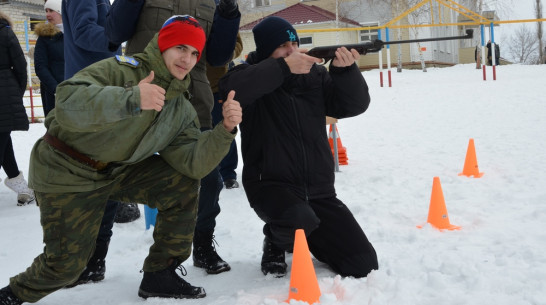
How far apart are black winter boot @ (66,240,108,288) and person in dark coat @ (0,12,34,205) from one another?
2206 mm

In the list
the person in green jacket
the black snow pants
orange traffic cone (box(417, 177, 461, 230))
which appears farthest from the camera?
orange traffic cone (box(417, 177, 461, 230))

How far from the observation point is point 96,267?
111 inches

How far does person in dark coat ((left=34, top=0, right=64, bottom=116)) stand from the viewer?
4.69m

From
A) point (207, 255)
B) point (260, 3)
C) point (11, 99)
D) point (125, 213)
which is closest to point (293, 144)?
point (207, 255)

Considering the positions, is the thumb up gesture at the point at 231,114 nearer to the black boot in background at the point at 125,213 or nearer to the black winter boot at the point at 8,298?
the black winter boot at the point at 8,298

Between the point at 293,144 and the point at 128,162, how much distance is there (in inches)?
35.6

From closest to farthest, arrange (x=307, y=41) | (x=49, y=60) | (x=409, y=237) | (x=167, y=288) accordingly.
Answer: (x=167, y=288), (x=409, y=237), (x=49, y=60), (x=307, y=41)

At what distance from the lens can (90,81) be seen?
84.3 inches

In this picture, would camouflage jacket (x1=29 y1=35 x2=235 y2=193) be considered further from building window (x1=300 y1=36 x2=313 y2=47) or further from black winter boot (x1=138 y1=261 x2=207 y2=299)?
building window (x1=300 y1=36 x2=313 y2=47)

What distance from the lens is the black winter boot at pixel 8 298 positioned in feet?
7.52

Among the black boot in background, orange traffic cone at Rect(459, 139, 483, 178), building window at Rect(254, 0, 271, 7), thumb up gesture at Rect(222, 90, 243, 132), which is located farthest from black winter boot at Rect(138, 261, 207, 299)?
building window at Rect(254, 0, 271, 7)

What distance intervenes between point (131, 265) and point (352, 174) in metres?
2.84

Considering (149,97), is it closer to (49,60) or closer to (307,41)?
(49,60)

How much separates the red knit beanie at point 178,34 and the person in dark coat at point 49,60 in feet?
8.87
